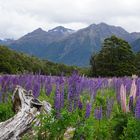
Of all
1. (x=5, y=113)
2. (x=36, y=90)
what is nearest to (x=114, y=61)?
(x=36, y=90)

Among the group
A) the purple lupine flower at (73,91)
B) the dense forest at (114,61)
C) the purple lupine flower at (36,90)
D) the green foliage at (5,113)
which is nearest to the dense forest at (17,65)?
the dense forest at (114,61)

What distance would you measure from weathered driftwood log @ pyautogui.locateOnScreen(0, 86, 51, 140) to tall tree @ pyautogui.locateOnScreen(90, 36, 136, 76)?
1649 inches

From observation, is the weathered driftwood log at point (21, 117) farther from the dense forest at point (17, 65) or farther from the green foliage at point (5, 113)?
the dense forest at point (17, 65)

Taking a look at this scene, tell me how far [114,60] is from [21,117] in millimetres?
46231

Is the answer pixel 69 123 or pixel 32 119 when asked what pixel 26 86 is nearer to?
pixel 32 119

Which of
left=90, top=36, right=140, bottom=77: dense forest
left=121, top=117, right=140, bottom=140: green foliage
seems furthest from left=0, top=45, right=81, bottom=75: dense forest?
left=121, top=117, right=140, bottom=140: green foliage

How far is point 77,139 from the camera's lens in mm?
7660

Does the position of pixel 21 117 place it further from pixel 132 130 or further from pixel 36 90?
pixel 36 90

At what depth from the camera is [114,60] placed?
53.9 metres

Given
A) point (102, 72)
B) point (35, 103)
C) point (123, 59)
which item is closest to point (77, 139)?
point (35, 103)

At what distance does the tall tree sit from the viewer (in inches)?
2061

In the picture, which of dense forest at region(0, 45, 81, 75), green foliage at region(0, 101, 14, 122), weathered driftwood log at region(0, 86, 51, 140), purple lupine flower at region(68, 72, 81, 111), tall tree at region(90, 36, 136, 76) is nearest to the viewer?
weathered driftwood log at region(0, 86, 51, 140)

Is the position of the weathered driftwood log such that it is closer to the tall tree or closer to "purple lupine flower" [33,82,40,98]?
"purple lupine flower" [33,82,40,98]

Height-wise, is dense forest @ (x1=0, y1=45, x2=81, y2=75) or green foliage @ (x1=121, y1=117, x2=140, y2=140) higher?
green foliage @ (x1=121, y1=117, x2=140, y2=140)
